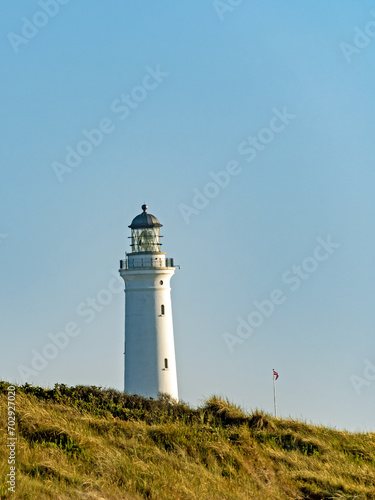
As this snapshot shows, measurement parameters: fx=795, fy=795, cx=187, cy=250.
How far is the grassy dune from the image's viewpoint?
1304 centimetres

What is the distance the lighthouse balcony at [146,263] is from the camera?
40.0 metres

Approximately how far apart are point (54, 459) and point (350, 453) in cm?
688

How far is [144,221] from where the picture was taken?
135ft

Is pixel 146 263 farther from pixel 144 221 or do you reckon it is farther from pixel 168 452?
pixel 168 452

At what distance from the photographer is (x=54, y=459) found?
1395 cm

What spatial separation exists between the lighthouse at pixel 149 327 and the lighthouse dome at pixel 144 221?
4.90ft

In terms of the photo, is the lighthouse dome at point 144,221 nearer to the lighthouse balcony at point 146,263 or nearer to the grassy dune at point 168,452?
the lighthouse balcony at point 146,263

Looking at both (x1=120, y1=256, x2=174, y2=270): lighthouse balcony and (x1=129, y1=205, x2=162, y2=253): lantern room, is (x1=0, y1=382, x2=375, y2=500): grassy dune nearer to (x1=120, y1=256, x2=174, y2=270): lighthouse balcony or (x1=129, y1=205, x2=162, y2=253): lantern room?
(x1=120, y1=256, x2=174, y2=270): lighthouse balcony

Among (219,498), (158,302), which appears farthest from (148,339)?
(219,498)

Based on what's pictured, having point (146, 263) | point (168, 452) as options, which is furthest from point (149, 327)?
point (168, 452)

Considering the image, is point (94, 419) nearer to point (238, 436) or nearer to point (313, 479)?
point (238, 436)

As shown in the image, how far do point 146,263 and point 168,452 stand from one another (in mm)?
25342

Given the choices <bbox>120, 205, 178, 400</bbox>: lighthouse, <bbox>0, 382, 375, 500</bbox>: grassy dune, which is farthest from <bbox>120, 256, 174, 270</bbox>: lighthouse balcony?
<bbox>0, 382, 375, 500</bbox>: grassy dune

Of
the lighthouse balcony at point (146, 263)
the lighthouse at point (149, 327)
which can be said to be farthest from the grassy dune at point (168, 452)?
the lighthouse balcony at point (146, 263)
